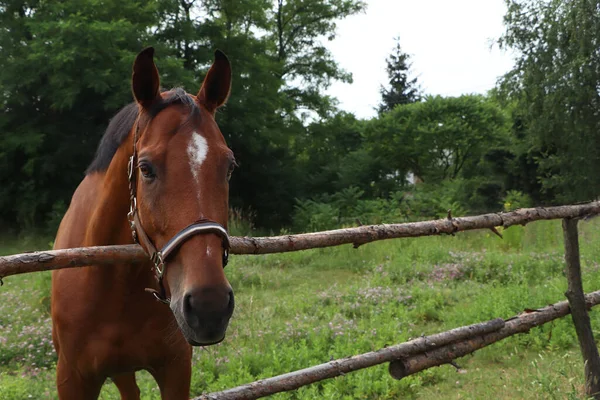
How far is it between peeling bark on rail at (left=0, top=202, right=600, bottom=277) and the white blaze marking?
1.51 feet

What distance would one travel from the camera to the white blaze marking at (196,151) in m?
1.75

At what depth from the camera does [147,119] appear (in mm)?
1978

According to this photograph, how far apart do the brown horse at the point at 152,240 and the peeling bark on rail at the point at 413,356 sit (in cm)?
43

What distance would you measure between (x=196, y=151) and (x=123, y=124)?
2.48 ft

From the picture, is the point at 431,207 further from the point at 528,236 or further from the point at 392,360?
the point at 392,360

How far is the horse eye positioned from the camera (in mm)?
1796

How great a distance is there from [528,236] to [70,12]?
14705 mm

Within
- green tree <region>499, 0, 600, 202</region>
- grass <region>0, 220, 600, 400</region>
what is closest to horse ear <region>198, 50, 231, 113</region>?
grass <region>0, 220, 600, 400</region>

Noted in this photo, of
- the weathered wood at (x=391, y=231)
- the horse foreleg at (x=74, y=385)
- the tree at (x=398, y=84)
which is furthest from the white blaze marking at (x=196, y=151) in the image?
the tree at (x=398, y=84)

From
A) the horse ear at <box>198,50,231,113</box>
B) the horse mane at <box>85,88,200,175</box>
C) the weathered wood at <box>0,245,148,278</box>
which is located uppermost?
the horse ear at <box>198,50,231,113</box>

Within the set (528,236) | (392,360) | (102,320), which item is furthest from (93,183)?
(528,236)

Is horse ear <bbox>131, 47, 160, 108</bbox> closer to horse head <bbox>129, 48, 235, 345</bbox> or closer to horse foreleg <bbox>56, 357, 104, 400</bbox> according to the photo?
horse head <bbox>129, 48, 235, 345</bbox>

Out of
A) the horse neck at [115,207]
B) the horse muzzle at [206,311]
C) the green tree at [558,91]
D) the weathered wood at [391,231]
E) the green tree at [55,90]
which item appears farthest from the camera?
the green tree at [558,91]

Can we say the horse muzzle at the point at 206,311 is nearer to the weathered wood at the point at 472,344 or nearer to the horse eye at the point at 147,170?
the horse eye at the point at 147,170
